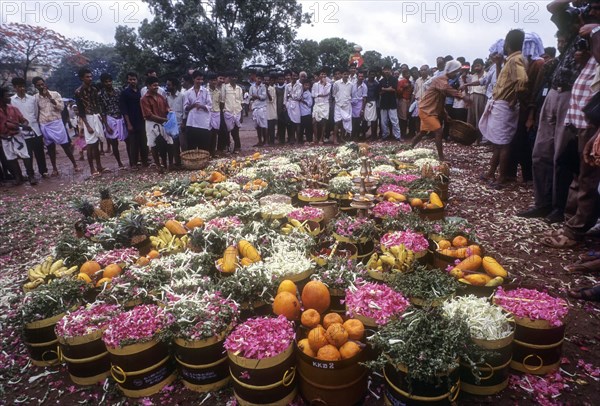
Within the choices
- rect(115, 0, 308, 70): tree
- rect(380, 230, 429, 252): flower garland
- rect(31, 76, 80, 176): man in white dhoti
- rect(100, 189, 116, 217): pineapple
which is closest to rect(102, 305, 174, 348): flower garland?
rect(380, 230, 429, 252): flower garland

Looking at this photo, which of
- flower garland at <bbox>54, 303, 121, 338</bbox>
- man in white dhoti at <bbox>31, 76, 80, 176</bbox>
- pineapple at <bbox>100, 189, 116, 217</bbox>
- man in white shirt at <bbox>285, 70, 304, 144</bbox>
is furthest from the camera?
man in white shirt at <bbox>285, 70, 304, 144</bbox>

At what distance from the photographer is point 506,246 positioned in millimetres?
4812

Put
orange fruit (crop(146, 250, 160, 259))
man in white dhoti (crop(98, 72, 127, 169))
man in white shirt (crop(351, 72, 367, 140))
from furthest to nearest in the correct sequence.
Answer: man in white shirt (crop(351, 72, 367, 140))
man in white dhoti (crop(98, 72, 127, 169))
orange fruit (crop(146, 250, 160, 259))

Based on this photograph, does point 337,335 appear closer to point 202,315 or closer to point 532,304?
point 202,315

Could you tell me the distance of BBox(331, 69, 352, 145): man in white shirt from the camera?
14273 millimetres

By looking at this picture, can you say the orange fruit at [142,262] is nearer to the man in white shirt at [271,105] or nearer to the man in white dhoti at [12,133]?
the man in white dhoti at [12,133]

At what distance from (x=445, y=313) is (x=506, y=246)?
2.74 metres

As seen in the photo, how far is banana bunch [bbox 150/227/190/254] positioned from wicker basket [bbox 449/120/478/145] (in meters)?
6.51

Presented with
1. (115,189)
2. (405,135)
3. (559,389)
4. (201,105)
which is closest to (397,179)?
(559,389)

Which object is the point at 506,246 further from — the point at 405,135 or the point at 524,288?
the point at 405,135

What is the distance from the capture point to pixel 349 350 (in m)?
2.41

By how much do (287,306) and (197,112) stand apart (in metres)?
9.55

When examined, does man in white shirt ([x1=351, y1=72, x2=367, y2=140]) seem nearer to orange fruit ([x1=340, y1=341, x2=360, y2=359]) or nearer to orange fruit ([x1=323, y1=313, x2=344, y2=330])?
orange fruit ([x1=323, y1=313, x2=344, y2=330])

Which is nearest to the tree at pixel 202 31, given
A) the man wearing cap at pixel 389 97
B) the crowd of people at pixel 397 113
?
the crowd of people at pixel 397 113
